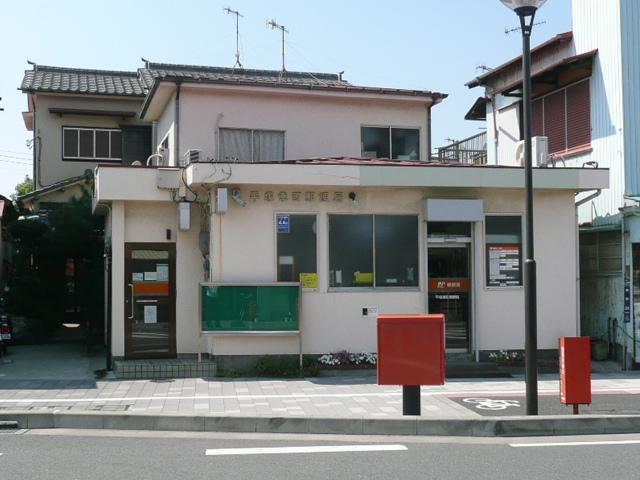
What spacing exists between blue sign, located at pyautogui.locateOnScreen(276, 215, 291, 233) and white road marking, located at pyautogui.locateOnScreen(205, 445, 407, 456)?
619cm

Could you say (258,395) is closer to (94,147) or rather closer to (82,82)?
(94,147)

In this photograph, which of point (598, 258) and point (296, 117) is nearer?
point (598, 258)

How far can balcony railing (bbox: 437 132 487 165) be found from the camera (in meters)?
25.3

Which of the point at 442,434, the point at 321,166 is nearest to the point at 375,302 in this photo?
the point at 321,166

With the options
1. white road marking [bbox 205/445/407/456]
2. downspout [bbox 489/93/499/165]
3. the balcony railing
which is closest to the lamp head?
white road marking [bbox 205/445/407/456]

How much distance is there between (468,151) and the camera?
25469 mm

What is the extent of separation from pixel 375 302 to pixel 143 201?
4.89 m

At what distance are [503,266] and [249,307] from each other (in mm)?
5103

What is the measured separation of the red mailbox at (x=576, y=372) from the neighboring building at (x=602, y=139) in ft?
18.5

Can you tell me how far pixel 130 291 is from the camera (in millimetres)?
14945

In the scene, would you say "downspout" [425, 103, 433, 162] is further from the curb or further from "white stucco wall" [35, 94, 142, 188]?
"white stucco wall" [35, 94, 142, 188]

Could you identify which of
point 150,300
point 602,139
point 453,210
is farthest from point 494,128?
point 150,300

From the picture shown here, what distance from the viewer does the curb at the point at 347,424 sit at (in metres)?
9.75

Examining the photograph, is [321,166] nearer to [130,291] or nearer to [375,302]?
[375,302]
